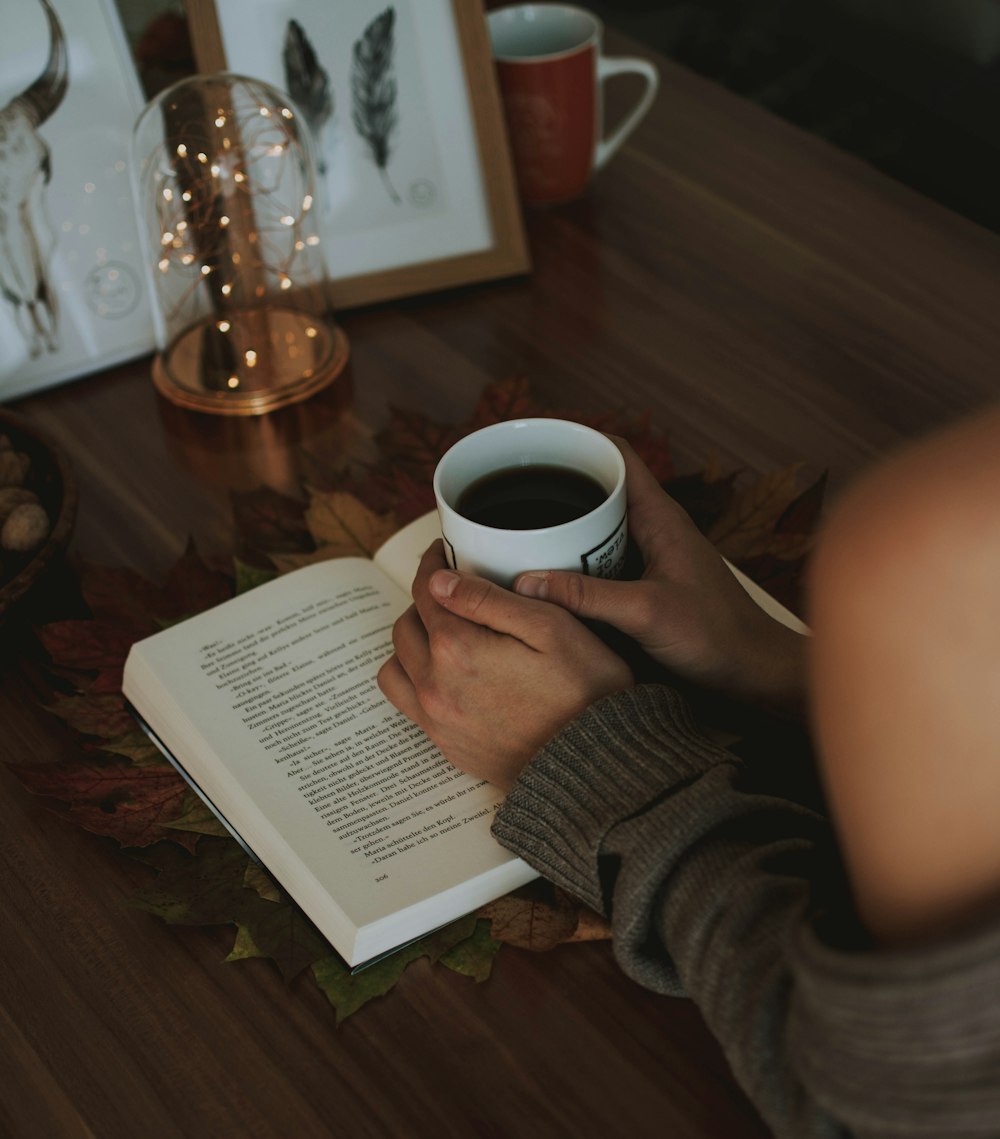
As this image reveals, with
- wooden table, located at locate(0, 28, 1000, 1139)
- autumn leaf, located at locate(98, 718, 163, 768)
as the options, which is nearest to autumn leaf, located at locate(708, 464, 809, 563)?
wooden table, located at locate(0, 28, 1000, 1139)

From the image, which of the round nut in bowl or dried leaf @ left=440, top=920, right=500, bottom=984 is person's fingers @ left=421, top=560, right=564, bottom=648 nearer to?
dried leaf @ left=440, top=920, right=500, bottom=984

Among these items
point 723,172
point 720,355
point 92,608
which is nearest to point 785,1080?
point 92,608

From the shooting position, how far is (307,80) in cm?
108

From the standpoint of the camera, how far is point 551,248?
1177 millimetres

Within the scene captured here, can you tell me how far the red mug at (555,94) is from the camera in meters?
1.12

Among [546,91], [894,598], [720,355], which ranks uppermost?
[894,598]

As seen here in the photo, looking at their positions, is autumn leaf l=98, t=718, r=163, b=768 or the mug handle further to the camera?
the mug handle

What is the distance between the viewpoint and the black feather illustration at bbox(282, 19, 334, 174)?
107 centimetres

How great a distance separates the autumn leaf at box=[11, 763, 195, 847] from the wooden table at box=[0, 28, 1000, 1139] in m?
0.02

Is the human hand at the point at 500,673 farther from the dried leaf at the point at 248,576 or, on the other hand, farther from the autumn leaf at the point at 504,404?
the autumn leaf at the point at 504,404

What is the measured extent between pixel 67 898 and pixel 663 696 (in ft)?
1.15

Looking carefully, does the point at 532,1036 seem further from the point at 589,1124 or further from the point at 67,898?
the point at 67,898

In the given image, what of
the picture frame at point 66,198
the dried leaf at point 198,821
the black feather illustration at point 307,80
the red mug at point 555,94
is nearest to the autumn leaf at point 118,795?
the dried leaf at point 198,821

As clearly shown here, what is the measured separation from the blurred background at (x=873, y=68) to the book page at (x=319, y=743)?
2.61 feet
